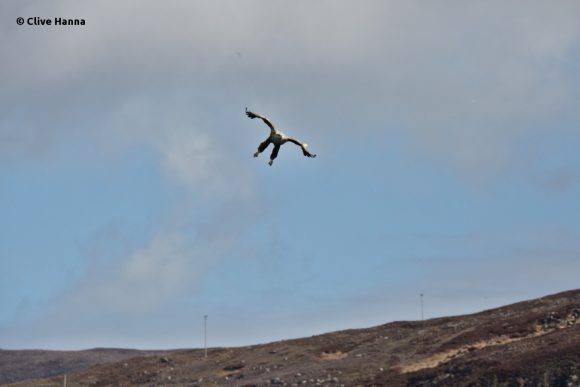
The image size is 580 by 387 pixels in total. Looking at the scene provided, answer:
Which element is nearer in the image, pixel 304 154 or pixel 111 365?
pixel 304 154

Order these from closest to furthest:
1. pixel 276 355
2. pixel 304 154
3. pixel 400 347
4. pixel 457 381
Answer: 1. pixel 304 154
2. pixel 457 381
3. pixel 400 347
4. pixel 276 355

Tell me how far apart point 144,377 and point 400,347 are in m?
24.8

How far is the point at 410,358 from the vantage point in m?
91.9

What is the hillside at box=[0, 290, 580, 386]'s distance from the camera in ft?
260

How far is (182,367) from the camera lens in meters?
107

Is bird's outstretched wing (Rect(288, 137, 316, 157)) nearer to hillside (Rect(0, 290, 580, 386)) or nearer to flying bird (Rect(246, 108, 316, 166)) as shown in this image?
flying bird (Rect(246, 108, 316, 166))

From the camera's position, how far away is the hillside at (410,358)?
79188mm

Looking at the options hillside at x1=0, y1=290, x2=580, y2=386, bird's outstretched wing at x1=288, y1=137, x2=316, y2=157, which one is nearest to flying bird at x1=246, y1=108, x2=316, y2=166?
bird's outstretched wing at x1=288, y1=137, x2=316, y2=157

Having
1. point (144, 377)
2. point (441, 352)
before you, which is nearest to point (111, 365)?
point (144, 377)

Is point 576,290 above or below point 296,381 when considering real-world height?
above

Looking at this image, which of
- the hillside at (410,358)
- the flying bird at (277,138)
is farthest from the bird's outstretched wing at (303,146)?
the hillside at (410,358)

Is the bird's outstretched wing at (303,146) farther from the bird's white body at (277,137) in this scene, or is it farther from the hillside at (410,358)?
the hillside at (410,358)

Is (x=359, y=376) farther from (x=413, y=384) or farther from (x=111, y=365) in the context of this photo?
(x=111, y=365)

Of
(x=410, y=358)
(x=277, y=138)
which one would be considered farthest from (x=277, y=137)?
(x=410, y=358)
